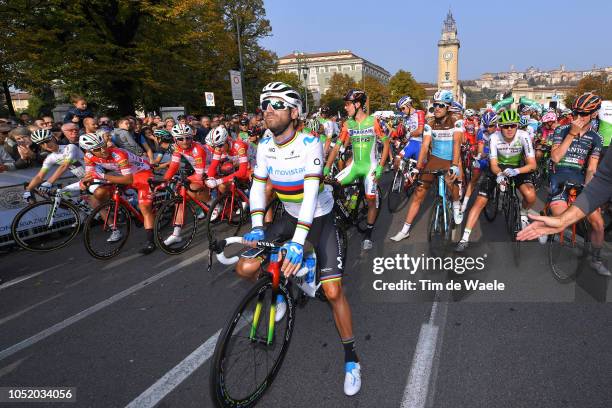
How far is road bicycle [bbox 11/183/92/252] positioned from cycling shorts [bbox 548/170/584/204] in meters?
7.87

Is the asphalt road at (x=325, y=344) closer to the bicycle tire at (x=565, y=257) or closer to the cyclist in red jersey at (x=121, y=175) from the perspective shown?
the bicycle tire at (x=565, y=257)

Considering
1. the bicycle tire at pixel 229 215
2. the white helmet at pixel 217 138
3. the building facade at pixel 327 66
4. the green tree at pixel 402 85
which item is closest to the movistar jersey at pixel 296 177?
the bicycle tire at pixel 229 215

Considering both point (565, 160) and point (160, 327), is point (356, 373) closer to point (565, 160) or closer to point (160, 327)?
point (160, 327)

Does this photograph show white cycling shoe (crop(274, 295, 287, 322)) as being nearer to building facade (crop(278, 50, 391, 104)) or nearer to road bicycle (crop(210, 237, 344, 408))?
road bicycle (crop(210, 237, 344, 408))

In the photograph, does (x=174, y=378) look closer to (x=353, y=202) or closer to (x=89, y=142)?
(x=353, y=202)

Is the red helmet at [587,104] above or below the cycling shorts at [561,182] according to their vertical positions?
above

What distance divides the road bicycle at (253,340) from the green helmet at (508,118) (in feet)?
12.9

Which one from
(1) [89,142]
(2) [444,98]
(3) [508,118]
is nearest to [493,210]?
(3) [508,118]

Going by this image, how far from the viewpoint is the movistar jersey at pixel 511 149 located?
5367 millimetres

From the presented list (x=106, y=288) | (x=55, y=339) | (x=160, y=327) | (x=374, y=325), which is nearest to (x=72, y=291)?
(x=106, y=288)

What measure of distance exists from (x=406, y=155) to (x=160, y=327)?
7.69 m

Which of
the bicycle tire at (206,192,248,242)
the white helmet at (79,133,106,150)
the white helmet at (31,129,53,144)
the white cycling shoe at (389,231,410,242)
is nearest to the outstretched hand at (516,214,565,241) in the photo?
the white cycling shoe at (389,231,410,242)

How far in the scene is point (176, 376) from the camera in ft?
10.3

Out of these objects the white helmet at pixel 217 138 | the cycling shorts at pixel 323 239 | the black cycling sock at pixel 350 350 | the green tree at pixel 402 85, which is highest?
the green tree at pixel 402 85
